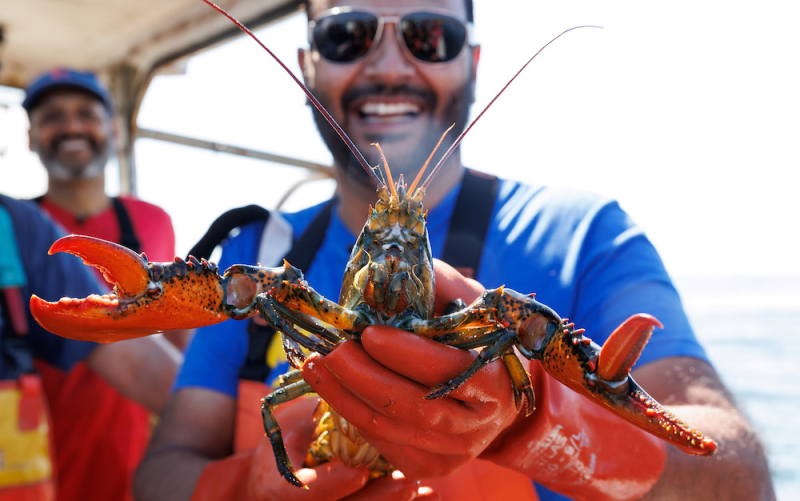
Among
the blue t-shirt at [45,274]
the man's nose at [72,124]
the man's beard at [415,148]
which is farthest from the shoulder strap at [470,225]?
the man's nose at [72,124]

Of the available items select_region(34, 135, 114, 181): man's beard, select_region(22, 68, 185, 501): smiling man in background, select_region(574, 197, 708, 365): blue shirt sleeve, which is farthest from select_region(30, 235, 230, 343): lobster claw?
select_region(34, 135, 114, 181): man's beard

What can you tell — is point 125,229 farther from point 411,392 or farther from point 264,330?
point 411,392

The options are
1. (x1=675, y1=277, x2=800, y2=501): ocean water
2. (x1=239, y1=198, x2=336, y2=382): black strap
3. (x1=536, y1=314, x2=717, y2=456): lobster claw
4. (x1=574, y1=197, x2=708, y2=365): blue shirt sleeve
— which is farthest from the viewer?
(x1=675, y1=277, x2=800, y2=501): ocean water

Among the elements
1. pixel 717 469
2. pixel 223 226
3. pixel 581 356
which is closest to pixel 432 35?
pixel 223 226

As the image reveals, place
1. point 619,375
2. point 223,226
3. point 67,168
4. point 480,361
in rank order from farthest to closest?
1. point 67,168
2. point 223,226
3. point 480,361
4. point 619,375

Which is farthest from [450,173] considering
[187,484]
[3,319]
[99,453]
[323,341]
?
[99,453]

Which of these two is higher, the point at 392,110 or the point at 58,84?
the point at 58,84

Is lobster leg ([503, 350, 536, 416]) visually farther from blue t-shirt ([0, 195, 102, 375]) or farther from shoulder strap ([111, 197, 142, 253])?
shoulder strap ([111, 197, 142, 253])
